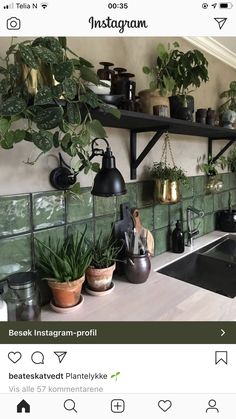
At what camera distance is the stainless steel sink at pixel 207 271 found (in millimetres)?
1229

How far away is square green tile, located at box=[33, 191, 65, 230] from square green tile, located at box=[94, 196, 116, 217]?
0.50ft

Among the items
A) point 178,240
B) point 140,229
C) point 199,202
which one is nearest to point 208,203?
point 199,202

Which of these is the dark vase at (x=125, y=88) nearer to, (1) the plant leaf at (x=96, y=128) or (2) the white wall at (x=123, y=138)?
(2) the white wall at (x=123, y=138)

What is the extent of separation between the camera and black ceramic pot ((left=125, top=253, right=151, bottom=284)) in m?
0.97

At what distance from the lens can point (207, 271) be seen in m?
1.32

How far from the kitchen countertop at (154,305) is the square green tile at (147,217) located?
0.97 feet

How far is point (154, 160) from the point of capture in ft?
4.11

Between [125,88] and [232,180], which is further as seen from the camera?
[232,180]

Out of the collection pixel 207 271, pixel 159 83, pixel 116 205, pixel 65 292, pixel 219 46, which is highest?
pixel 219 46
